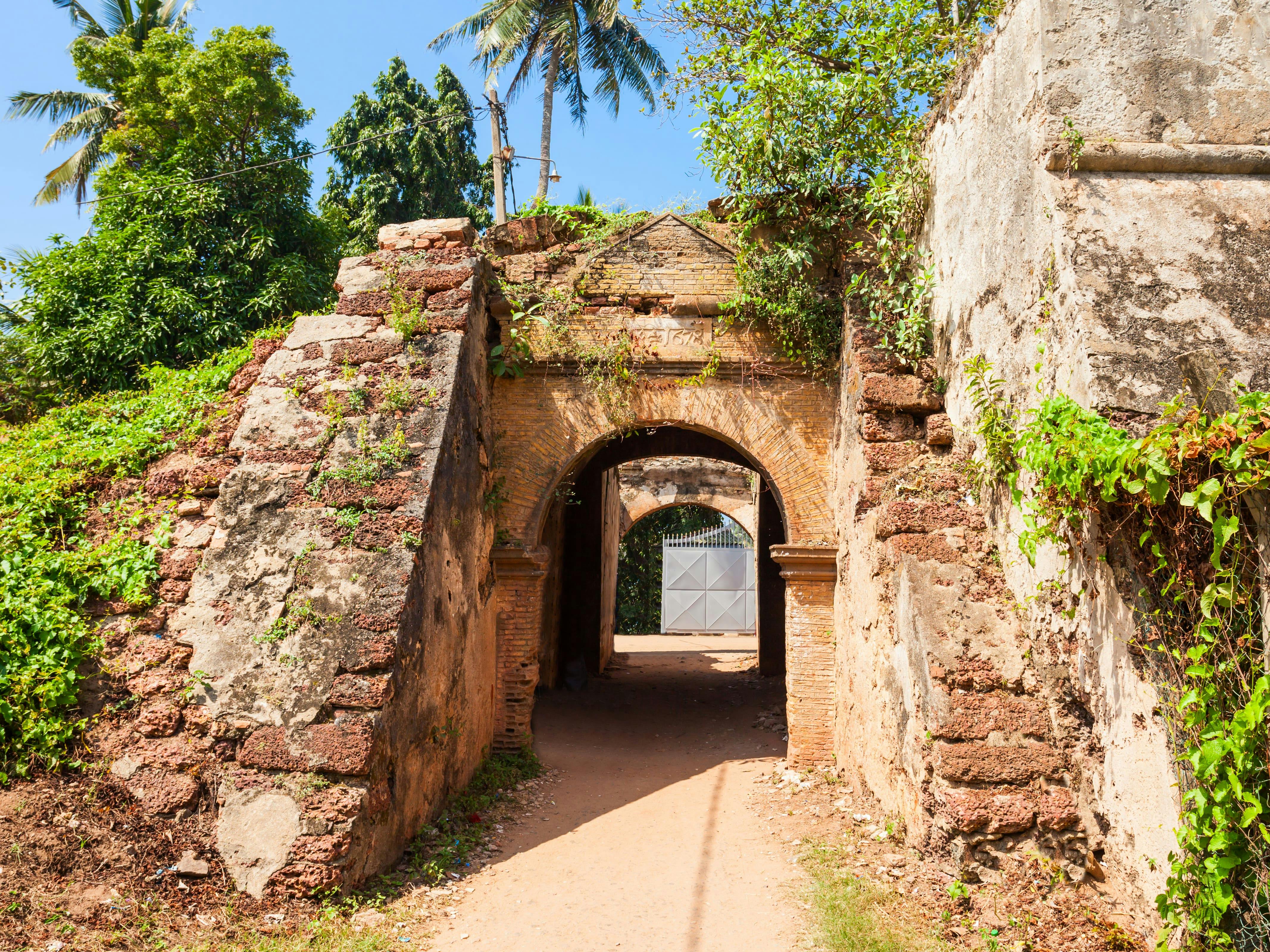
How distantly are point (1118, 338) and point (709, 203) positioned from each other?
13.7ft

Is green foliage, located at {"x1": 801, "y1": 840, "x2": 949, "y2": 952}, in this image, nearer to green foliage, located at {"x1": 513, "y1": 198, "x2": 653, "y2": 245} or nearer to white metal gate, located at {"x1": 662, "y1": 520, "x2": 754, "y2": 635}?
green foliage, located at {"x1": 513, "y1": 198, "x2": 653, "y2": 245}

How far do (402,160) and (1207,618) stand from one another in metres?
18.8

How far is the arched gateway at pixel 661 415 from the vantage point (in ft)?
22.3

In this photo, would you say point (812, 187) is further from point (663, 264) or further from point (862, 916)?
point (862, 916)

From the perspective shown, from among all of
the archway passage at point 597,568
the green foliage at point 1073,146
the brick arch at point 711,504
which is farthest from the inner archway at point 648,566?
the green foliage at point 1073,146

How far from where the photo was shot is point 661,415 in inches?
281

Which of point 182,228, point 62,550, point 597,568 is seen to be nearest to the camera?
point 62,550

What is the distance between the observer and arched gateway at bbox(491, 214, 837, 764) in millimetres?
6793

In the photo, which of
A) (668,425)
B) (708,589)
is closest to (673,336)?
(668,425)

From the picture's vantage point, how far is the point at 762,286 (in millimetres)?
6973

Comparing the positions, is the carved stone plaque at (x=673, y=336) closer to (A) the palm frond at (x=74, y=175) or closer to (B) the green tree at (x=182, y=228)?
(B) the green tree at (x=182, y=228)

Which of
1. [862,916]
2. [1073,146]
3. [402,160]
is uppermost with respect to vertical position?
[402,160]

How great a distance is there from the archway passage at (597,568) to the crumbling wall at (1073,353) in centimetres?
551

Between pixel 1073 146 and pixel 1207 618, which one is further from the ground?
pixel 1073 146
